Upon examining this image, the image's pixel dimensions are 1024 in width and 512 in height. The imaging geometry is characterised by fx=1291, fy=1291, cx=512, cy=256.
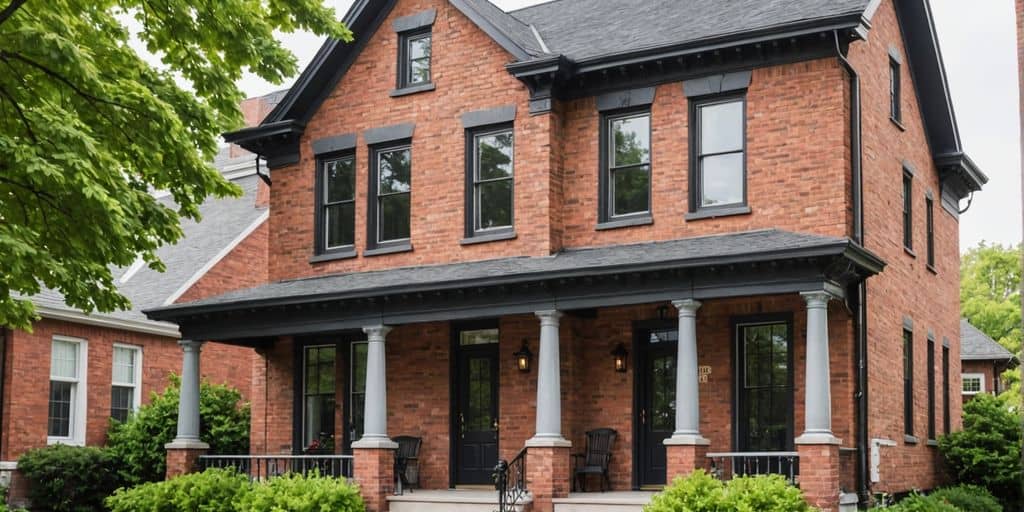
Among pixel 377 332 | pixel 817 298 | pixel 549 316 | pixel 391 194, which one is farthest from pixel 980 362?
pixel 377 332

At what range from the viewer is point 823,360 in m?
16.8

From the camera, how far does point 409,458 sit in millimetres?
21391

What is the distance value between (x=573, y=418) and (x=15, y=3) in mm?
10467

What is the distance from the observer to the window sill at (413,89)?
21922mm

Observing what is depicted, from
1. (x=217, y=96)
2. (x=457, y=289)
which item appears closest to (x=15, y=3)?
(x=217, y=96)

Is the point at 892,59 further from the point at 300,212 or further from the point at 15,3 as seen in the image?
the point at 15,3

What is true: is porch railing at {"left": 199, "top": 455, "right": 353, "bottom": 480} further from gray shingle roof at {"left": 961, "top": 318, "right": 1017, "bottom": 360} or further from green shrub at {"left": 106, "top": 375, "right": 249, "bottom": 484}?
gray shingle roof at {"left": 961, "top": 318, "right": 1017, "bottom": 360}

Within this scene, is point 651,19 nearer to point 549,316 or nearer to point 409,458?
point 549,316

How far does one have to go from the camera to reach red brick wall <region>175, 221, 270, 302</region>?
96.0 ft

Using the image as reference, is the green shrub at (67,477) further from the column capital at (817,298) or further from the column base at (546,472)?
the column capital at (817,298)

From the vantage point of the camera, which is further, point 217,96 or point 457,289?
point 457,289

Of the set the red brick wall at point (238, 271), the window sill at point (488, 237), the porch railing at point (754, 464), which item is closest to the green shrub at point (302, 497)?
the window sill at point (488, 237)

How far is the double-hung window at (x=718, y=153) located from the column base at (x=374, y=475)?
20.0ft

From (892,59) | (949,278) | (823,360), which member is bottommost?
(823,360)
